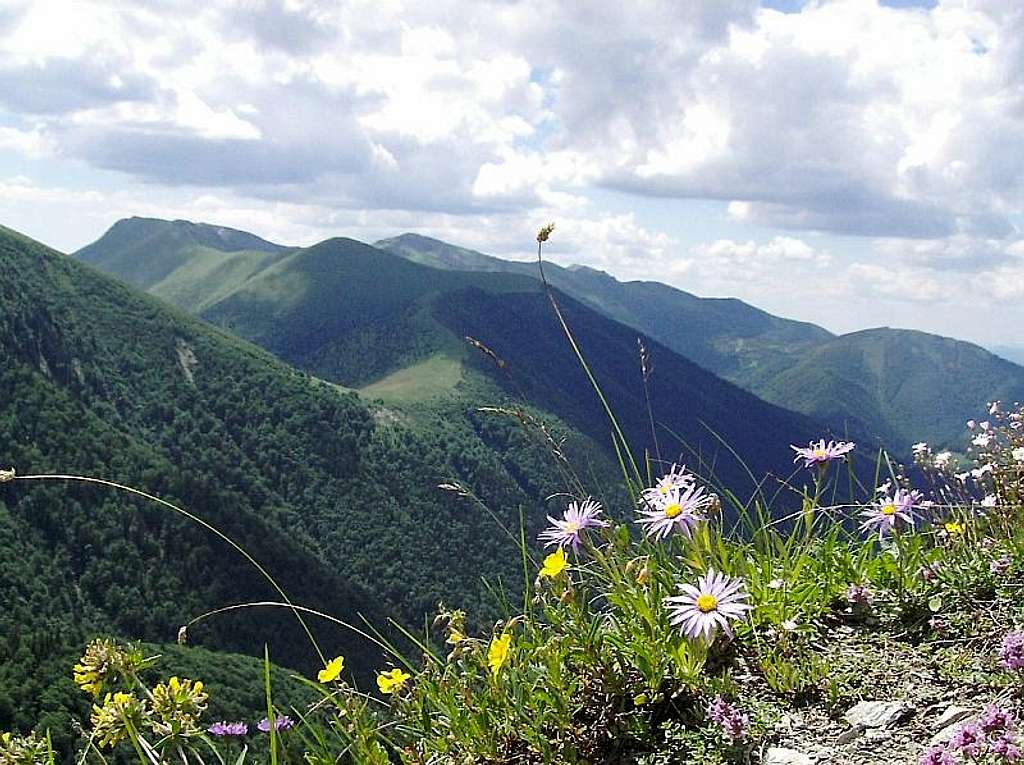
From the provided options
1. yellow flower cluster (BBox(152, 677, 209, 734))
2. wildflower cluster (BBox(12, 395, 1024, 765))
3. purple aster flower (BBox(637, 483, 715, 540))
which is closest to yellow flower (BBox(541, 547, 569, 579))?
wildflower cluster (BBox(12, 395, 1024, 765))

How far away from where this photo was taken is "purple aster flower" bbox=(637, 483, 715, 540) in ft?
11.2

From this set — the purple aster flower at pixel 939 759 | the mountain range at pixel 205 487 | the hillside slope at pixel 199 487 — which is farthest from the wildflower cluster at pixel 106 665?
the hillside slope at pixel 199 487

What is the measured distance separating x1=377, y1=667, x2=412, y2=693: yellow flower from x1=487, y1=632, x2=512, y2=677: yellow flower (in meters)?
0.39

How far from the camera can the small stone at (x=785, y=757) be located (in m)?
2.89

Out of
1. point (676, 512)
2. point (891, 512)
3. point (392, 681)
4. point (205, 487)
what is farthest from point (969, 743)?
point (205, 487)

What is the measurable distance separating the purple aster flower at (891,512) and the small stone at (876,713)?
0.85 meters

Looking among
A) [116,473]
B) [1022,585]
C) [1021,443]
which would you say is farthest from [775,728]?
[116,473]

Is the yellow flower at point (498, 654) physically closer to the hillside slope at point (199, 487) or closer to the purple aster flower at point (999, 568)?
the purple aster flower at point (999, 568)

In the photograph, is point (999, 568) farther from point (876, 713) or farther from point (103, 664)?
point (103, 664)

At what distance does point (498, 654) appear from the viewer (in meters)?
3.17

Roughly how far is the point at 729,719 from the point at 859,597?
40.9 inches

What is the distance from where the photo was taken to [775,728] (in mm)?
3119

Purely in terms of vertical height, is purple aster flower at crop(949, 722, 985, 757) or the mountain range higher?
purple aster flower at crop(949, 722, 985, 757)

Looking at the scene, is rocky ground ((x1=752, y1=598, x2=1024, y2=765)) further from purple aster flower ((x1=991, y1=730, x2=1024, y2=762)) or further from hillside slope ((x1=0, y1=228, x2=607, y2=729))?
hillside slope ((x1=0, y1=228, x2=607, y2=729))
